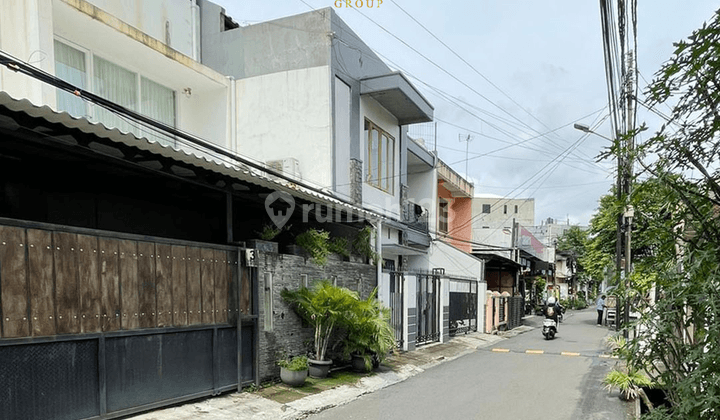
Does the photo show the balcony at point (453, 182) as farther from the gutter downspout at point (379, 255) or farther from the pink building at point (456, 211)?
the gutter downspout at point (379, 255)

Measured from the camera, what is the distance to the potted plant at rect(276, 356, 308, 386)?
7.86 metres

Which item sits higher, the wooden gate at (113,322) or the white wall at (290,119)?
the white wall at (290,119)

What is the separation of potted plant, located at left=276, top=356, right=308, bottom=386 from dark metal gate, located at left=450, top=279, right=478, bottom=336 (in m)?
9.23

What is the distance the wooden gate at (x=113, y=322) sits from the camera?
191 inches

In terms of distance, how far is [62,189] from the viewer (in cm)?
669

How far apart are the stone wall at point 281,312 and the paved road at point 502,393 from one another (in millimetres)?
1529

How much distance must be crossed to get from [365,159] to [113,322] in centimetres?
912

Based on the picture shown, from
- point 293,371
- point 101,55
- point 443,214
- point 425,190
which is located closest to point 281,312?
point 293,371

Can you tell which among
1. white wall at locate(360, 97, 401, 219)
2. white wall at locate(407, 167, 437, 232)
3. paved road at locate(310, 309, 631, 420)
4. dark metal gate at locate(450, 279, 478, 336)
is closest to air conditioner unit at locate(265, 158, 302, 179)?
white wall at locate(360, 97, 401, 219)

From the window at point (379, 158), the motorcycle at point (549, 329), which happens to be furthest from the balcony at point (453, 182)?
the motorcycle at point (549, 329)

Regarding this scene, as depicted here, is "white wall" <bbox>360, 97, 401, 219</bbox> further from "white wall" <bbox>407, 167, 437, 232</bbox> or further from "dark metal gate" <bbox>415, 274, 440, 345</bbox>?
"white wall" <bbox>407, 167, 437, 232</bbox>

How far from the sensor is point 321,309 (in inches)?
337

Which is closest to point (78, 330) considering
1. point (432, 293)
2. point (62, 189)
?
point (62, 189)

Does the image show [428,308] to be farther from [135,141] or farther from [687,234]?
[687,234]
